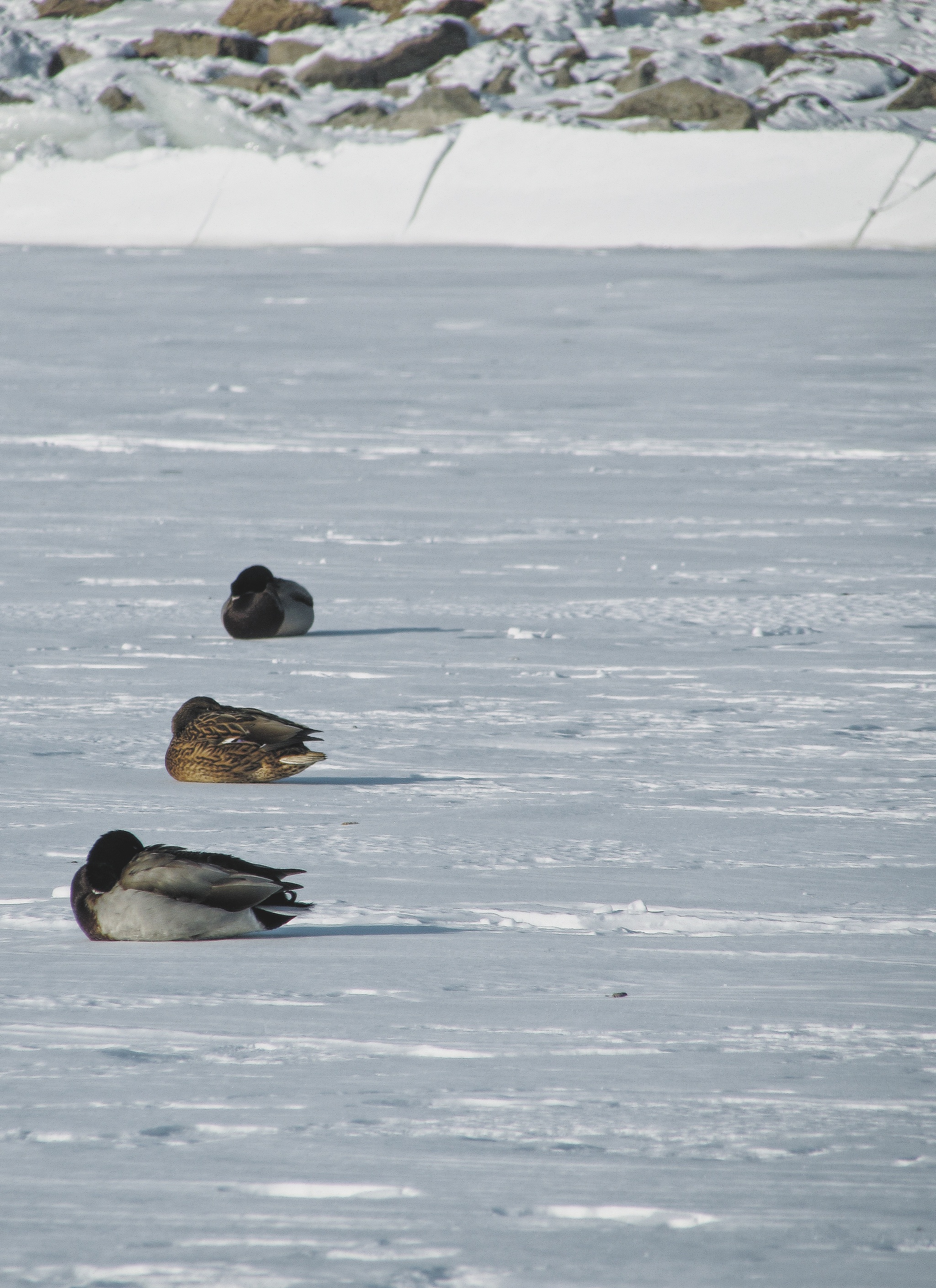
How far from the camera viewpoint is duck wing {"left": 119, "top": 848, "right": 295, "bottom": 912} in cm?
311

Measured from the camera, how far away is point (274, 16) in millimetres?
23031

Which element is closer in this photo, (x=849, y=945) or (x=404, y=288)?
(x=849, y=945)

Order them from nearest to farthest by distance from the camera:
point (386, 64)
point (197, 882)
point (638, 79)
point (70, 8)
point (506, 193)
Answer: point (197, 882) → point (506, 193) → point (638, 79) → point (386, 64) → point (70, 8)

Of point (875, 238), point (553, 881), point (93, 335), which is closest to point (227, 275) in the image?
point (93, 335)

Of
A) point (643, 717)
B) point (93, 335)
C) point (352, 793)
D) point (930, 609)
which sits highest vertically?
point (352, 793)

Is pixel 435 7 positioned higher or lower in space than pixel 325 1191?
lower

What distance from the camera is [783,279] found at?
15.4 metres

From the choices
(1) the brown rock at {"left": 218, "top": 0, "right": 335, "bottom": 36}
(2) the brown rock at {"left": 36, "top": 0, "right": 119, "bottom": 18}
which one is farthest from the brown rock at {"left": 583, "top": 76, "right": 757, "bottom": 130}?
(2) the brown rock at {"left": 36, "top": 0, "right": 119, "bottom": 18}

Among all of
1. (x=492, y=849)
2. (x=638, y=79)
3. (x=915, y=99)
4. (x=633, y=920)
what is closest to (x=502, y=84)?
(x=638, y=79)

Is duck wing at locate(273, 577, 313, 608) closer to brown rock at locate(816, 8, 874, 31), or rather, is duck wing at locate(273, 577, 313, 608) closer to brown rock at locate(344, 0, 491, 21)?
brown rock at locate(344, 0, 491, 21)

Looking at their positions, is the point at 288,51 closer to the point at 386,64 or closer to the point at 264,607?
the point at 386,64

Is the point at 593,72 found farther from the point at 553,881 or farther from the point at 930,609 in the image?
the point at 553,881

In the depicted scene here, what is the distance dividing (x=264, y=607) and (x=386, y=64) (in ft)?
57.0

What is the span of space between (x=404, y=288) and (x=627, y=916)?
12.5m
